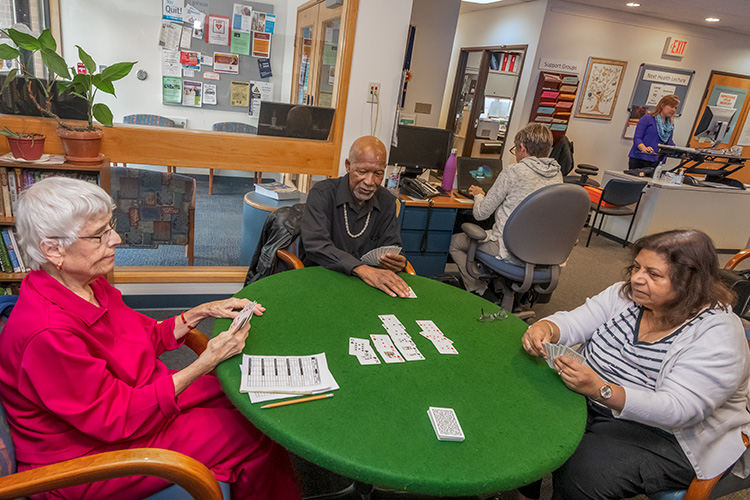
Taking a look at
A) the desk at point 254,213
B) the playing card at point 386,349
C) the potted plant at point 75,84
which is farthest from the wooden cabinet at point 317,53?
the playing card at point 386,349

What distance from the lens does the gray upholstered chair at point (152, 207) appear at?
2945mm

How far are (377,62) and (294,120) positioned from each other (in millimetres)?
666

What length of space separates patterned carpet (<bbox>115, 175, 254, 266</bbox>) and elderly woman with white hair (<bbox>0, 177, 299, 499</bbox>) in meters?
1.92

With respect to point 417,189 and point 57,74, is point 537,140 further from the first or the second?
point 57,74

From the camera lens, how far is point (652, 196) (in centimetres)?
538

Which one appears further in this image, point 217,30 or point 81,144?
point 217,30

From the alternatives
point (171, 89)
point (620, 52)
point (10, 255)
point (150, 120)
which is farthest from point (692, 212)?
point (10, 255)

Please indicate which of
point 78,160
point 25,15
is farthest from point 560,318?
point 25,15

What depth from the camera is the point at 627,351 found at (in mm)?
1567

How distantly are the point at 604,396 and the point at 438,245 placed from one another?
94.0 inches

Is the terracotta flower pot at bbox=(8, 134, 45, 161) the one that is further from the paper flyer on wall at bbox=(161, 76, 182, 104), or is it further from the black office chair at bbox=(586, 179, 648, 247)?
the black office chair at bbox=(586, 179, 648, 247)

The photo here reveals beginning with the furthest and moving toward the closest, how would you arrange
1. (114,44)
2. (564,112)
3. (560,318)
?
(564,112), (114,44), (560,318)

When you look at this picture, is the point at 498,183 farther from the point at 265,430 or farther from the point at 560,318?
the point at 265,430

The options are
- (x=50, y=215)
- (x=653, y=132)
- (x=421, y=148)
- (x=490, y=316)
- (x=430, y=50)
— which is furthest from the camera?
(x=653, y=132)
